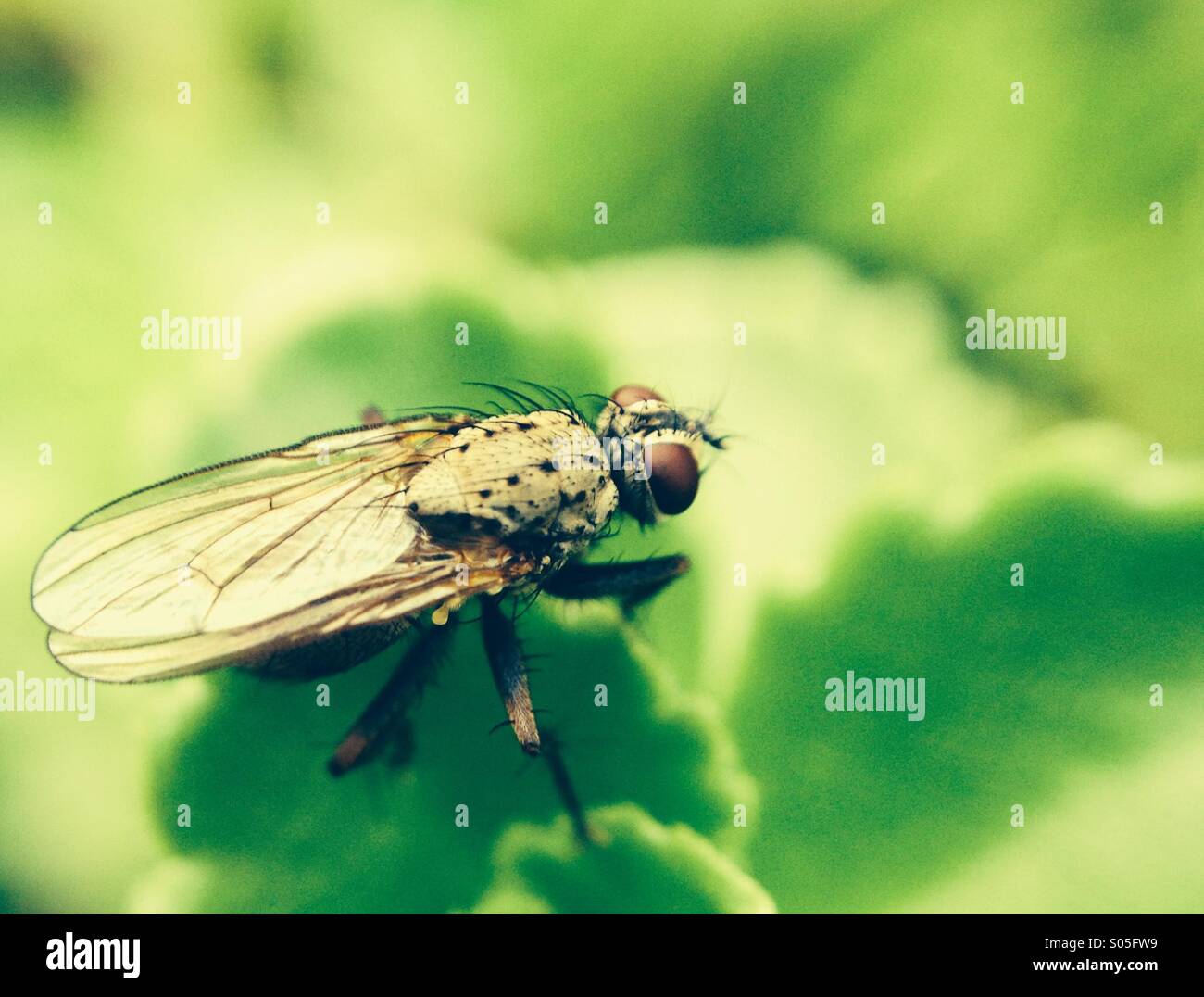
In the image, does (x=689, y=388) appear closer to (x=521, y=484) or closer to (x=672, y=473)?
(x=672, y=473)

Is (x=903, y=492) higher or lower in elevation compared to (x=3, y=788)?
higher

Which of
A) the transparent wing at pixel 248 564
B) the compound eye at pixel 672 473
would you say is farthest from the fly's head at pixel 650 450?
the transparent wing at pixel 248 564

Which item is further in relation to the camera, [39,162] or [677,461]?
[39,162]

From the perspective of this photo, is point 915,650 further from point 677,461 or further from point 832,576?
point 677,461

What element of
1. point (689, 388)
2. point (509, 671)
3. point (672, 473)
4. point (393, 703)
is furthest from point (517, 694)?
point (689, 388)

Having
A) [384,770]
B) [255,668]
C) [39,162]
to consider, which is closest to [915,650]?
[384,770]

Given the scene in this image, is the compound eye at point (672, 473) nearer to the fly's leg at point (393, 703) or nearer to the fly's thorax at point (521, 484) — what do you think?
the fly's thorax at point (521, 484)

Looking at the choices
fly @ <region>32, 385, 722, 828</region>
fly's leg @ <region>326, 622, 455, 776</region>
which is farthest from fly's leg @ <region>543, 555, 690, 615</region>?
fly's leg @ <region>326, 622, 455, 776</region>

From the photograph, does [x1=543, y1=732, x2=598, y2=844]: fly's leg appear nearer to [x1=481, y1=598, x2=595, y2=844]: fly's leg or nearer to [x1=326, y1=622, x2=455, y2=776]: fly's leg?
[x1=481, y1=598, x2=595, y2=844]: fly's leg
